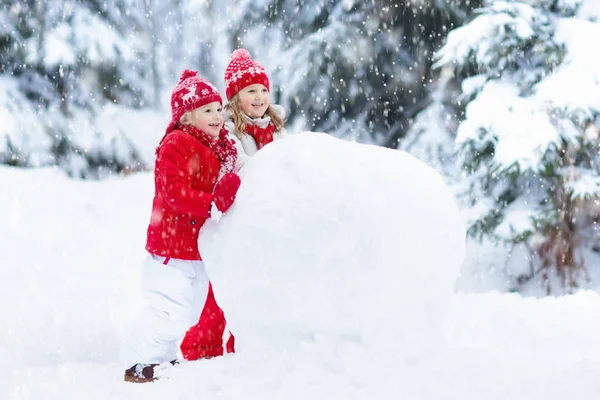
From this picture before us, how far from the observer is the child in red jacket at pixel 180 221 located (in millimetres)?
3195

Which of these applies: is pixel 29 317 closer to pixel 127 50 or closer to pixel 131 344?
pixel 131 344

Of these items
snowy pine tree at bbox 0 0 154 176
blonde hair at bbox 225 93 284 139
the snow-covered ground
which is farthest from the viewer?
snowy pine tree at bbox 0 0 154 176

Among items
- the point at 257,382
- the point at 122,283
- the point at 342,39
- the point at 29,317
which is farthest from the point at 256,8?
the point at 257,382

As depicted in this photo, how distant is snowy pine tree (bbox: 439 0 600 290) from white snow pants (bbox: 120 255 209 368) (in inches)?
137

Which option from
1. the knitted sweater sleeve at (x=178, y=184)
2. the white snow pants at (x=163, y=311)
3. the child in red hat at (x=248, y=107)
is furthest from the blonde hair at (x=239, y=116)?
the white snow pants at (x=163, y=311)

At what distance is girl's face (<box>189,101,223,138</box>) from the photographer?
3393 millimetres

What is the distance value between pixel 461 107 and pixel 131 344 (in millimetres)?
5008

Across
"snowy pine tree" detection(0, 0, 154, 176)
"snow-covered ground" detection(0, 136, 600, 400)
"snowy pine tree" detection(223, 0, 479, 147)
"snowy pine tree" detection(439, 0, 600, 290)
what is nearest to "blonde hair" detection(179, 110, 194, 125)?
"snow-covered ground" detection(0, 136, 600, 400)

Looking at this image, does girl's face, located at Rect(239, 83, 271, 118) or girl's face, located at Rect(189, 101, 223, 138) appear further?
girl's face, located at Rect(239, 83, 271, 118)

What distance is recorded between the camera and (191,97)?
3361 millimetres

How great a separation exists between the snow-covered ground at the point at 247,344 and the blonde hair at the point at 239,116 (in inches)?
33.8

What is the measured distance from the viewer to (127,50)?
8.66m

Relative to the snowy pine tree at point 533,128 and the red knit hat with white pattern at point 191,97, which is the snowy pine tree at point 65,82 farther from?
the red knit hat with white pattern at point 191,97

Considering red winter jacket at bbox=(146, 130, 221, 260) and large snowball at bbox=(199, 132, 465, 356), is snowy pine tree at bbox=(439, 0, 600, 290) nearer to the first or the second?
large snowball at bbox=(199, 132, 465, 356)
